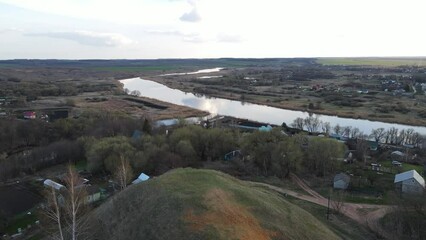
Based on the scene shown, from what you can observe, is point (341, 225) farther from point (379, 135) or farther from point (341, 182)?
point (379, 135)

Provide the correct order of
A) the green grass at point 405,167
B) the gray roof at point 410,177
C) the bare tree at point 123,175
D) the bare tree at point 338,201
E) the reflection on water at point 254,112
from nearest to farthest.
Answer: the bare tree at point 338,201, the bare tree at point 123,175, the gray roof at point 410,177, the green grass at point 405,167, the reflection on water at point 254,112

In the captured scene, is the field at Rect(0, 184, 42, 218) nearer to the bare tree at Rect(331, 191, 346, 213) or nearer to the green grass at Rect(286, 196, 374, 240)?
the green grass at Rect(286, 196, 374, 240)

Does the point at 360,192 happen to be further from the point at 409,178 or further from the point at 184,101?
the point at 184,101

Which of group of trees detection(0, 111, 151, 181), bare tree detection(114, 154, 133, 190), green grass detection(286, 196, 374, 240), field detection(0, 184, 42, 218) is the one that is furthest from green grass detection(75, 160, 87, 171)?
green grass detection(286, 196, 374, 240)

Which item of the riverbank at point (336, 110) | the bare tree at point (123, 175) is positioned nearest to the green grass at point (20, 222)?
the bare tree at point (123, 175)

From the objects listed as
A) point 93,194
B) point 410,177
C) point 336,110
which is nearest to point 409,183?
point 410,177

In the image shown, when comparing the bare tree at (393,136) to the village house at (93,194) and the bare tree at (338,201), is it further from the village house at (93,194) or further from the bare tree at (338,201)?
the village house at (93,194)

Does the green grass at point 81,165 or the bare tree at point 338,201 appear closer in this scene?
the bare tree at point 338,201
